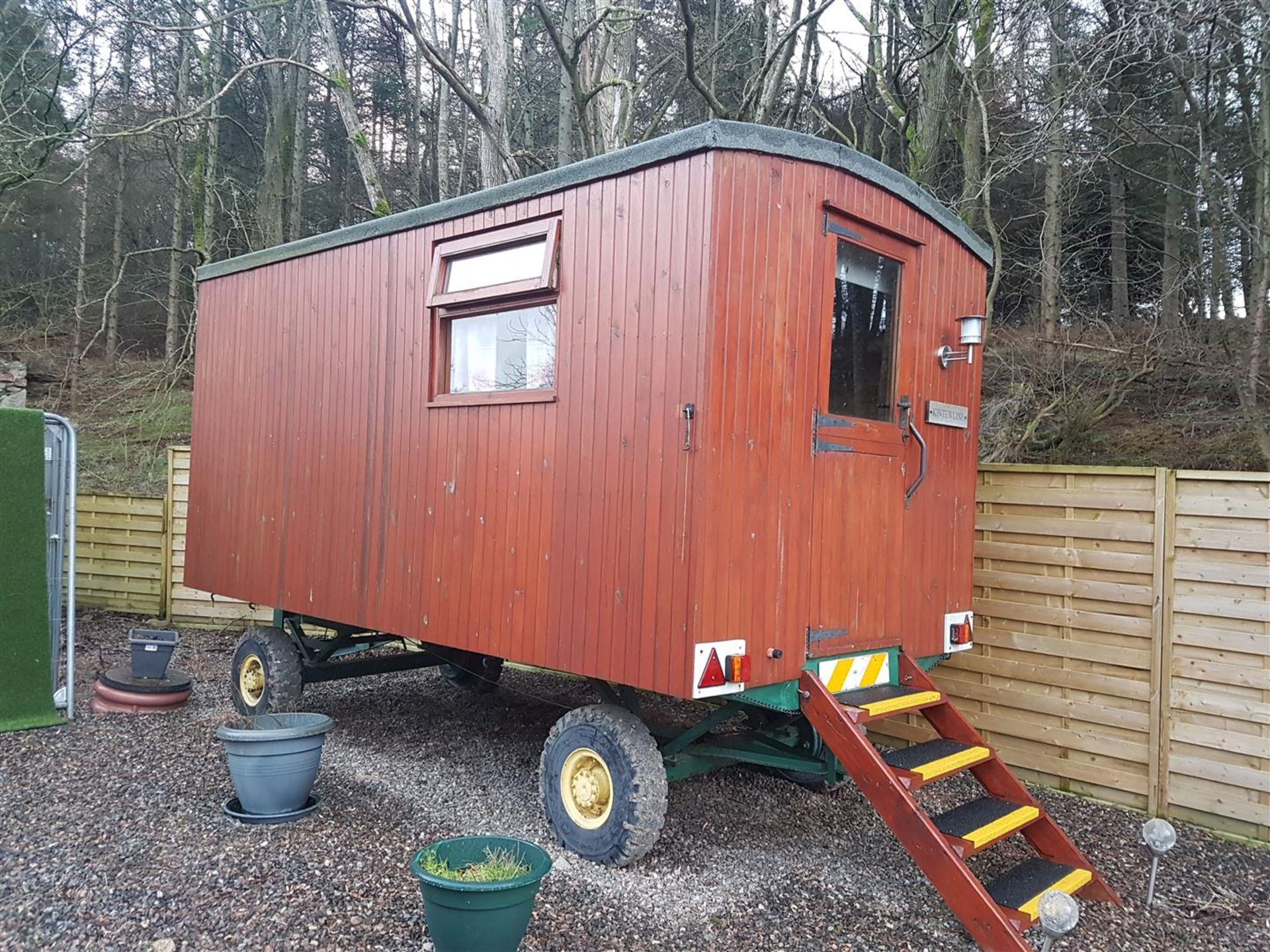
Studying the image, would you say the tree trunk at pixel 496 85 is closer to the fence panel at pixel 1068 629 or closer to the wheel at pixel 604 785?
the fence panel at pixel 1068 629

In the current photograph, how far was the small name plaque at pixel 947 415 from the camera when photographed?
156 inches

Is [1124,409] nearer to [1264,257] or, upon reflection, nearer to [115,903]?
[1264,257]

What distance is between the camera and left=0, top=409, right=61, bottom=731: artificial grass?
4926 millimetres

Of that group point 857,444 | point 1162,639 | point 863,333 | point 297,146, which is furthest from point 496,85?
point 1162,639

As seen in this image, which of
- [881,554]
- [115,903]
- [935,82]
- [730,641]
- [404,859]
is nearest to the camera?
[115,903]

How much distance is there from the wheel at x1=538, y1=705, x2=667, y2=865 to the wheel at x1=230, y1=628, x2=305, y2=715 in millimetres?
2341

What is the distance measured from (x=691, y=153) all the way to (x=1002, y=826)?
2714 millimetres

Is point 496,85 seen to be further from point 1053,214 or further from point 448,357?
point 1053,214

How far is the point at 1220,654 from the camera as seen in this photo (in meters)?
3.73

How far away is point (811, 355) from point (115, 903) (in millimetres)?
3235

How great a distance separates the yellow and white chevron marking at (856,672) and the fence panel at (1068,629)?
1.03 meters

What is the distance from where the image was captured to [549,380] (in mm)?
3781

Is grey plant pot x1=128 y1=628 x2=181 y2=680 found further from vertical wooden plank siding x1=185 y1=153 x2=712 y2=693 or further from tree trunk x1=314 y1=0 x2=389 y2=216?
tree trunk x1=314 y1=0 x2=389 y2=216

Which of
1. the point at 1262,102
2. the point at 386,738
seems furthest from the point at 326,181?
the point at 1262,102
